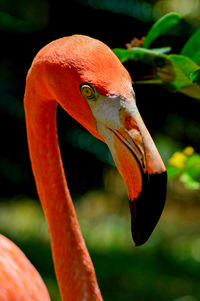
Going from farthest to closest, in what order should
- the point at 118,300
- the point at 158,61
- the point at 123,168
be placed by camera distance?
the point at 118,300 < the point at 158,61 < the point at 123,168

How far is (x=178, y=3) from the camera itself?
14.9ft

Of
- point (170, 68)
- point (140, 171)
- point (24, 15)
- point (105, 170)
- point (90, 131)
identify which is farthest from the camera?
point (105, 170)

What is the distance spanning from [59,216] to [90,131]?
326 mm

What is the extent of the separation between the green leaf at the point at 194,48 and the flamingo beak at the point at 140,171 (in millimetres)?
396

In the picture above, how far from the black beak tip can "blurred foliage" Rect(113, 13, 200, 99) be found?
1.01 ft

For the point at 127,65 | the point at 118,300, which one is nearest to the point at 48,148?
the point at 127,65

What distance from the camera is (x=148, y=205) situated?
3.96 ft

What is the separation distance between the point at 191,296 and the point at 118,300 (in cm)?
47

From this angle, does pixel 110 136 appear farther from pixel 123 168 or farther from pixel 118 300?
pixel 118 300

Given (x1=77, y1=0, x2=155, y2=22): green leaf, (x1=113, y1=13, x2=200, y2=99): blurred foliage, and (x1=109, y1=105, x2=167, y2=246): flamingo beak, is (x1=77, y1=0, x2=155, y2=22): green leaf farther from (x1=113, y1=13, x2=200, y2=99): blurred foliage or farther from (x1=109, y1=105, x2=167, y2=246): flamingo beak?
(x1=109, y1=105, x2=167, y2=246): flamingo beak

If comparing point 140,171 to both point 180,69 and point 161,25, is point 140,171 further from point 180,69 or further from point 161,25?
point 161,25

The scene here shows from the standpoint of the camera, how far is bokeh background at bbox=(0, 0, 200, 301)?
4.01 m

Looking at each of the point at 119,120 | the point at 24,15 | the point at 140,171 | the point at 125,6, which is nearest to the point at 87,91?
the point at 119,120

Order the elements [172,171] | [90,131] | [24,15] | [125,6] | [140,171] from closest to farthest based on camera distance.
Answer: [140,171], [90,131], [172,171], [125,6], [24,15]
